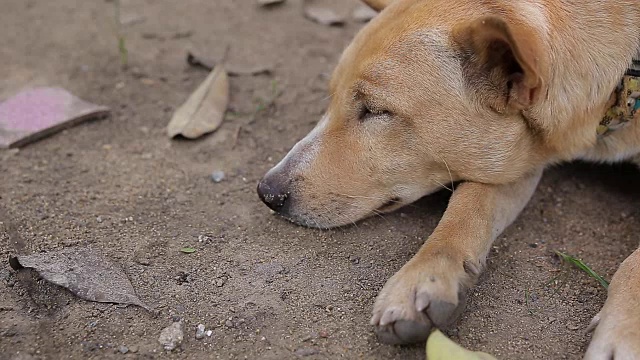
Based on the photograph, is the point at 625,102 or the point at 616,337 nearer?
the point at 616,337

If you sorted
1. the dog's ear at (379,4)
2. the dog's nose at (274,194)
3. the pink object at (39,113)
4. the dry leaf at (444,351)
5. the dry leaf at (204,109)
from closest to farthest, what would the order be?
1. the dry leaf at (444,351)
2. the dog's nose at (274,194)
3. the dog's ear at (379,4)
4. the pink object at (39,113)
5. the dry leaf at (204,109)

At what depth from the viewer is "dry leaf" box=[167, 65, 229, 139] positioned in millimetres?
3744

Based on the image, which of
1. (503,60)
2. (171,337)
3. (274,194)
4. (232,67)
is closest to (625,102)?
(503,60)

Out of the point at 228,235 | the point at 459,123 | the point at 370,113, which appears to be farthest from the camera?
the point at 228,235

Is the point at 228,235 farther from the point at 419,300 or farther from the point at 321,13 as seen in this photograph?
the point at 321,13

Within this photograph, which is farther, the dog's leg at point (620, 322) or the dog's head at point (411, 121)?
the dog's head at point (411, 121)

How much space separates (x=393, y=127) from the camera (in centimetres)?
287

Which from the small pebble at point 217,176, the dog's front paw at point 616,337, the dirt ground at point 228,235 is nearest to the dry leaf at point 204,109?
the dirt ground at point 228,235

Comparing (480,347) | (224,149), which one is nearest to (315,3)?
(224,149)

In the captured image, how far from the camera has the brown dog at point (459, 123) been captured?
2602 millimetres

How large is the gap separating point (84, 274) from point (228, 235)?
0.62m

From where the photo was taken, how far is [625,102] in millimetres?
2846

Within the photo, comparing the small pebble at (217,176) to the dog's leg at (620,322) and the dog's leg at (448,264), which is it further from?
the dog's leg at (620,322)

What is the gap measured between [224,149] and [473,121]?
1404 mm
